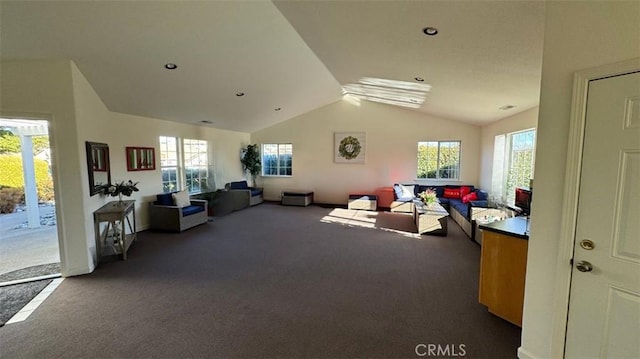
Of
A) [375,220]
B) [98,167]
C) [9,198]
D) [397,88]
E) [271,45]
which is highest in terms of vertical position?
[271,45]

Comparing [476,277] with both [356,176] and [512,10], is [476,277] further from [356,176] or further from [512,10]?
[356,176]

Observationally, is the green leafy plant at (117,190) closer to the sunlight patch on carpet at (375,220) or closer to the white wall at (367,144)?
the sunlight patch on carpet at (375,220)

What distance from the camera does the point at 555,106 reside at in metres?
1.83

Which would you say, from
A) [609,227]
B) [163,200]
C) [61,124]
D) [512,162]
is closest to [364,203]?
[512,162]

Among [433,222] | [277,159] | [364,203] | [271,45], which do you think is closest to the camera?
[271,45]

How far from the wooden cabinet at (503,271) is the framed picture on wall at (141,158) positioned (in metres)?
5.91

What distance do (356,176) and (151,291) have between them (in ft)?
20.8

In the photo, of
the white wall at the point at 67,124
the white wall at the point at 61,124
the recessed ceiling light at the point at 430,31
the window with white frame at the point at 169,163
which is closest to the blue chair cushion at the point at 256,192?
the window with white frame at the point at 169,163

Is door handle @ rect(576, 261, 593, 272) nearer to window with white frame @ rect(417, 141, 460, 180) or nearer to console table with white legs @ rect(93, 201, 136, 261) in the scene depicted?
console table with white legs @ rect(93, 201, 136, 261)

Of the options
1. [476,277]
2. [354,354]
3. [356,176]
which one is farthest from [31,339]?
[356,176]

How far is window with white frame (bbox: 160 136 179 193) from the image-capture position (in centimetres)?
627

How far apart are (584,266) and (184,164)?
23.3 ft

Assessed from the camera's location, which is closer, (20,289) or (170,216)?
(20,289)

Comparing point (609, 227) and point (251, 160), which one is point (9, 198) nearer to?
point (251, 160)
